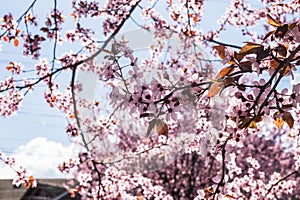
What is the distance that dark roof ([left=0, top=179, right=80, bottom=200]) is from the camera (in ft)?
34.9

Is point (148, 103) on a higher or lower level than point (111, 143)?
lower

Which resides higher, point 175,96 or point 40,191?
point 40,191

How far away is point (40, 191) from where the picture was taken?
10.9 m

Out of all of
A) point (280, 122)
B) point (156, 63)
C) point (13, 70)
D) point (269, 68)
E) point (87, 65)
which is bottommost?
point (280, 122)

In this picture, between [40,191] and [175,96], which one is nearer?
[175,96]

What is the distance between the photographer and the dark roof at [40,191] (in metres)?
10.6

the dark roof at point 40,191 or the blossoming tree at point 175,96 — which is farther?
the dark roof at point 40,191

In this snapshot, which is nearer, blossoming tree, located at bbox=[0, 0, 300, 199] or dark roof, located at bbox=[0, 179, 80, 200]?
blossoming tree, located at bbox=[0, 0, 300, 199]

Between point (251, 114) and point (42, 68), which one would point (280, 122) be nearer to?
point (251, 114)

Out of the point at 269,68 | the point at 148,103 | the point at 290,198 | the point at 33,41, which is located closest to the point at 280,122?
the point at 269,68

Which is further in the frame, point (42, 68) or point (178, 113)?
point (42, 68)

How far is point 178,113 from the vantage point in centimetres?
163

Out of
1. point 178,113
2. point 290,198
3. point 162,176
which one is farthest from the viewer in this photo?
point 290,198

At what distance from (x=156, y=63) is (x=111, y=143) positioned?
11.7ft
